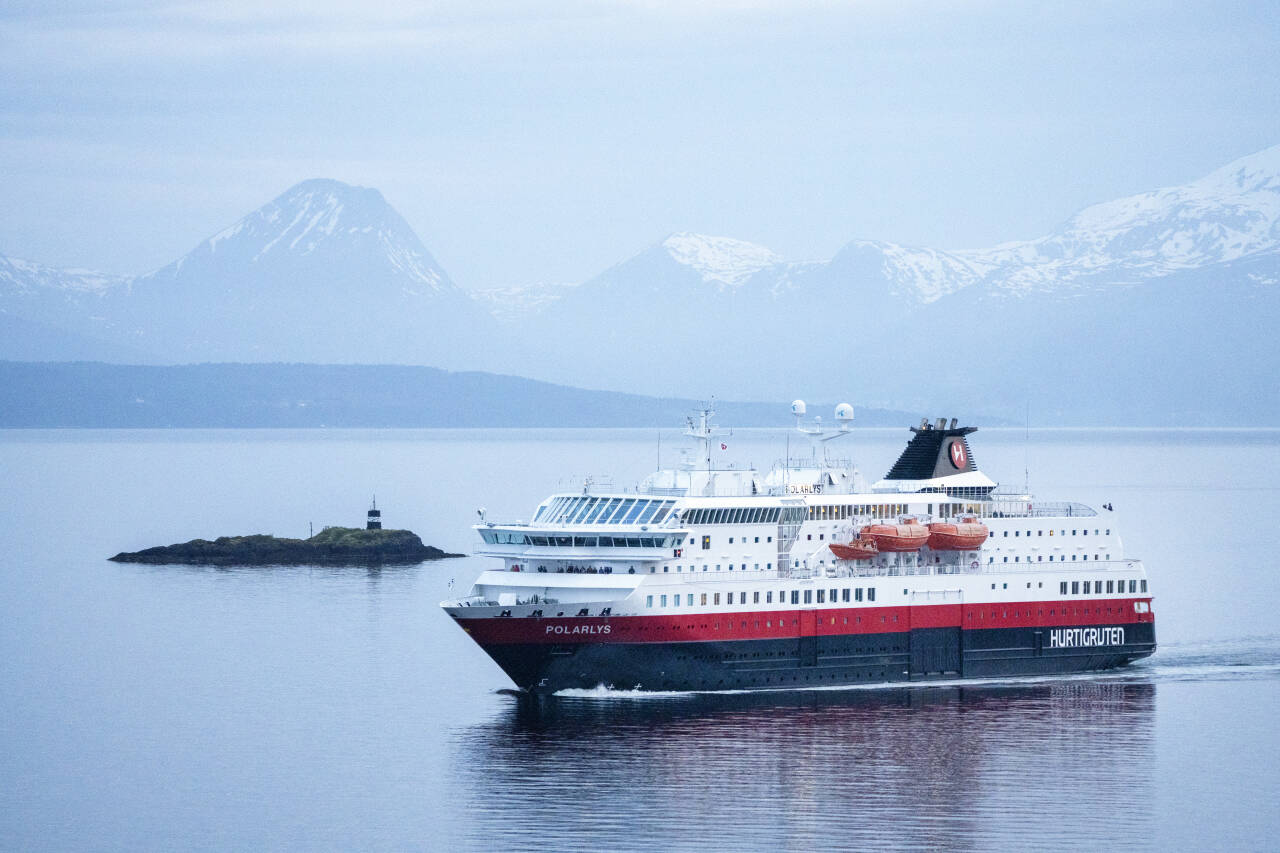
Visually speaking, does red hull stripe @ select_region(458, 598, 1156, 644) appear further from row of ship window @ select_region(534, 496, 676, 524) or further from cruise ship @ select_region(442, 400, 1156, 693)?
row of ship window @ select_region(534, 496, 676, 524)

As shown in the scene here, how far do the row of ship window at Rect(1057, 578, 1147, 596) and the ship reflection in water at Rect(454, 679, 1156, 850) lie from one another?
11.5ft

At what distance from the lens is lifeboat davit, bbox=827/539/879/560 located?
51.8 meters

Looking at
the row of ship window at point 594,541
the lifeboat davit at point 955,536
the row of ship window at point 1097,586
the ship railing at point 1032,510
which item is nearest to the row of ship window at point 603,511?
the row of ship window at point 594,541

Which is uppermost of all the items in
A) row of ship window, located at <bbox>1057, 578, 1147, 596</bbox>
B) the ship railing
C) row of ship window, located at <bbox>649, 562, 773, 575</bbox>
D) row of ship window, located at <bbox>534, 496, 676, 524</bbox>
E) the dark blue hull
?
the ship railing

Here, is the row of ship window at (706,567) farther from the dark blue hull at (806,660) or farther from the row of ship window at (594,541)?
the dark blue hull at (806,660)

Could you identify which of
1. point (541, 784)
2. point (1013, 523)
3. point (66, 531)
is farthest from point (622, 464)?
point (541, 784)

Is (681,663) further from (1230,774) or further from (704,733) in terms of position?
(1230,774)

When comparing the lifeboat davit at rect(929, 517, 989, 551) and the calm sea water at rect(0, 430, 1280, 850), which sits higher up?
the lifeboat davit at rect(929, 517, 989, 551)

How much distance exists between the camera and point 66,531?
117m

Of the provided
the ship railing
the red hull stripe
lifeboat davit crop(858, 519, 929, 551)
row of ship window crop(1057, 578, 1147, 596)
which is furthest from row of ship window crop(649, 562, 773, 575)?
row of ship window crop(1057, 578, 1147, 596)

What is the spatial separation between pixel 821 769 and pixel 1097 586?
16025 millimetres

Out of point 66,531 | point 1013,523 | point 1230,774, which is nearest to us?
point 1230,774

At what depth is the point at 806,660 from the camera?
50.7m

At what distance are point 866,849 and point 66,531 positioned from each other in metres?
90.0
